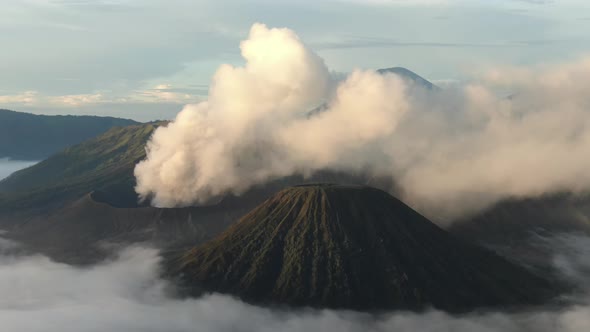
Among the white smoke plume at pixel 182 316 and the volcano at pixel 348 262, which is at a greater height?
the volcano at pixel 348 262

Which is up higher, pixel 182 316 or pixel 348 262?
pixel 348 262

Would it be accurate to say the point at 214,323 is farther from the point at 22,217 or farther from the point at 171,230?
the point at 22,217

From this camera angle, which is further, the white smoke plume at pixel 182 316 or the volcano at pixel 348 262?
the volcano at pixel 348 262

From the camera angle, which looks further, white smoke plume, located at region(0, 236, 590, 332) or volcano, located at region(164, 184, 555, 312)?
volcano, located at region(164, 184, 555, 312)

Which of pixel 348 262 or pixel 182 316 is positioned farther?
pixel 348 262
